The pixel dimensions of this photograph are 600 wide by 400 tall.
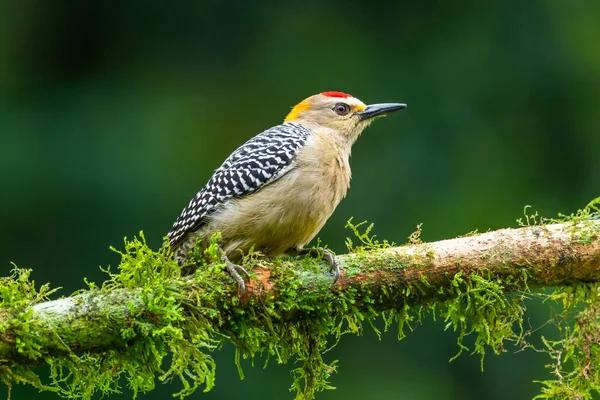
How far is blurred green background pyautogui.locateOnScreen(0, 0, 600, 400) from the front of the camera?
868cm

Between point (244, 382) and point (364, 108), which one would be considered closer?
point (364, 108)

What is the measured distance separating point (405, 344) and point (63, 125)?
4.01 meters

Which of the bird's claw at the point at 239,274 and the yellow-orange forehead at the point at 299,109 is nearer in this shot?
the bird's claw at the point at 239,274

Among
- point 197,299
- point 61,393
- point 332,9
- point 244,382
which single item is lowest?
point 244,382

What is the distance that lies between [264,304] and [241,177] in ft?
3.45

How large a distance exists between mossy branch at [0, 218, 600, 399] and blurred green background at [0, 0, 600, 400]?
176 inches

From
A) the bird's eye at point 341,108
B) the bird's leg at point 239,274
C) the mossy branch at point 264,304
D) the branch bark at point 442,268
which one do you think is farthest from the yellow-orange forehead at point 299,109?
the bird's leg at point 239,274

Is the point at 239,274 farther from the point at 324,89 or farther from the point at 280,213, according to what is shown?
the point at 324,89

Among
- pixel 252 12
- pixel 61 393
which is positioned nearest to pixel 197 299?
pixel 61 393

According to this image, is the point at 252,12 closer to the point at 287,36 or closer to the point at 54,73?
the point at 287,36

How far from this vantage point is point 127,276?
3.73 meters

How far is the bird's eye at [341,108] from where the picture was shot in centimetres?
569

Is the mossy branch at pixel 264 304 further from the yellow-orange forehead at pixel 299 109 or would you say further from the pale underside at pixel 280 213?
the yellow-orange forehead at pixel 299 109

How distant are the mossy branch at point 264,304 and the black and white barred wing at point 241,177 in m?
0.69
